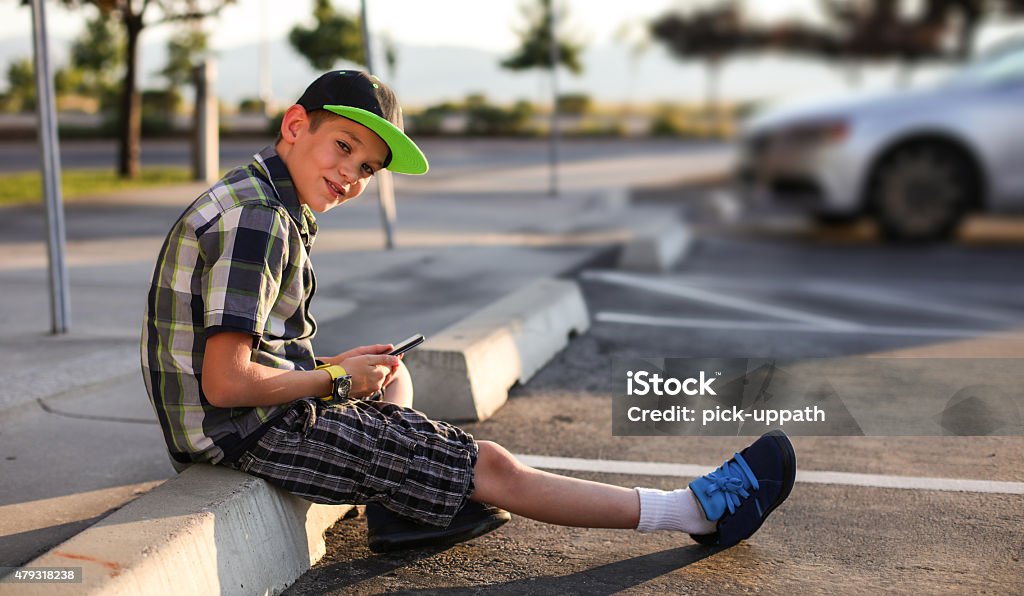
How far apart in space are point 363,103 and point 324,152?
167 millimetres

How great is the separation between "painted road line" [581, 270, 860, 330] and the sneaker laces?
3.66 m

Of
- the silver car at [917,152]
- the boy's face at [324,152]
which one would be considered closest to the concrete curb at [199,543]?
the boy's face at [324,152]

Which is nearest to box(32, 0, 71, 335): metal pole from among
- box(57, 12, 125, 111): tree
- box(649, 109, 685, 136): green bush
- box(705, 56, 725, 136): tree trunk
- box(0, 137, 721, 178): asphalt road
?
box(0, 137, 721, 178): asphalt road

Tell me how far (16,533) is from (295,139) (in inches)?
52.6

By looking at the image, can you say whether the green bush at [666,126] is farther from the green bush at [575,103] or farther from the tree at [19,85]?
the tree at [19,85]

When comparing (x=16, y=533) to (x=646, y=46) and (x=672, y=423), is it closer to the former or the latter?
(x=672, y=423)

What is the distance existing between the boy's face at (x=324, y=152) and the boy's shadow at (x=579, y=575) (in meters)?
0.97

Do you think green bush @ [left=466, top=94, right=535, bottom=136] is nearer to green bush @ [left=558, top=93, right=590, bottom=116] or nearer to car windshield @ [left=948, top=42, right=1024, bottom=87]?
green bush @ [left=558, top=93, right=590, bottom=116]

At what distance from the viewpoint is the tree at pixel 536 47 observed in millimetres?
44269

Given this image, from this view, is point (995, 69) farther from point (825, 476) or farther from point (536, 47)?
point (536, 47)

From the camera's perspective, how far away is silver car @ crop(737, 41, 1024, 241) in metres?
9.88

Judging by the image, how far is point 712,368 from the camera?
5.48 m

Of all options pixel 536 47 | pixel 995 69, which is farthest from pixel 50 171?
pixel 536 47

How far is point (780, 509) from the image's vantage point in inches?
140
